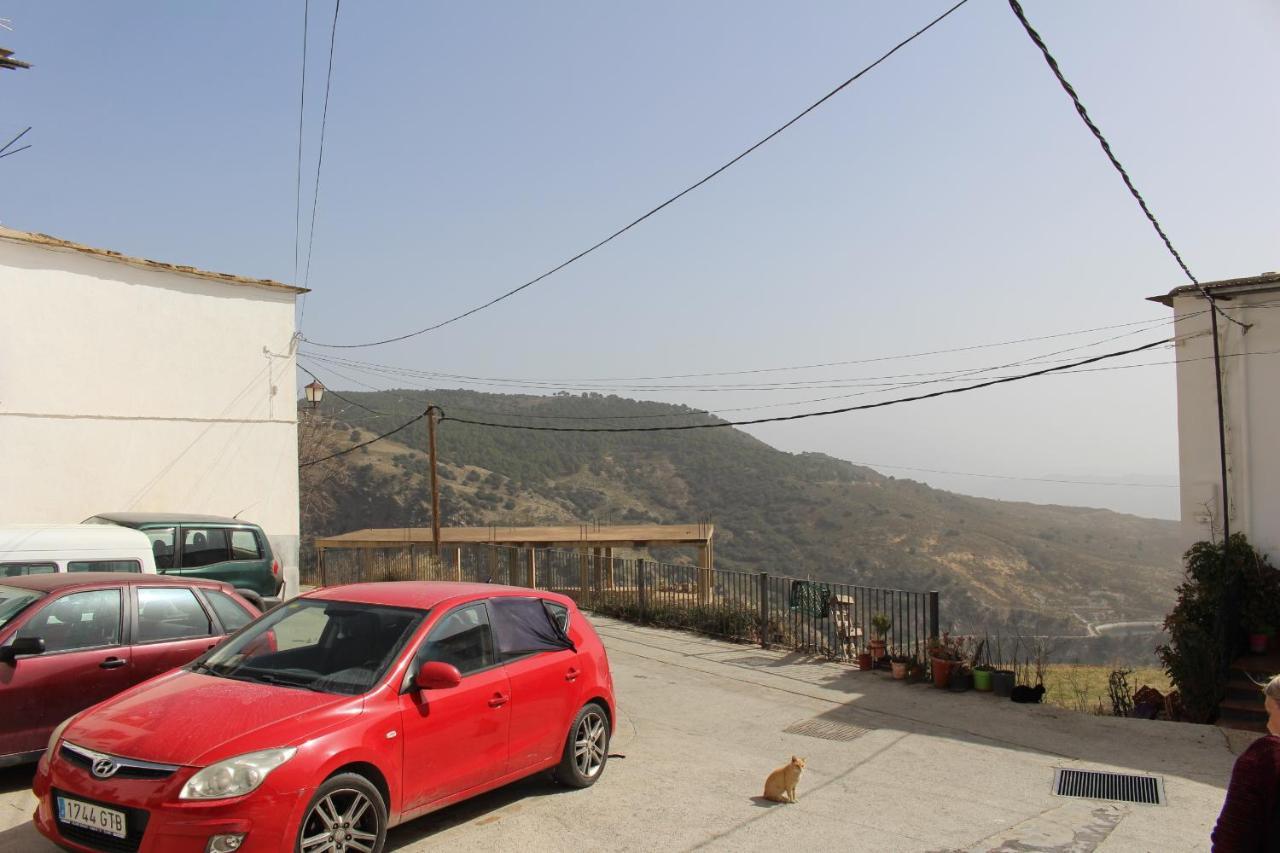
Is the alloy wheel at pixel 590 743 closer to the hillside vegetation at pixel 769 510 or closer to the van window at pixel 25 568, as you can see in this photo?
the van window at pixel 25 568

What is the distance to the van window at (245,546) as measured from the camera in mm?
13641

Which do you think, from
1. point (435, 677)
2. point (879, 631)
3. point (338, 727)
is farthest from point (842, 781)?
point (879, 631)

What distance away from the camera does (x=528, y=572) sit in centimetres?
2206

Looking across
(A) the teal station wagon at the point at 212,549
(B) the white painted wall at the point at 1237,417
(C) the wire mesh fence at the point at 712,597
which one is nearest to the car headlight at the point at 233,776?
(A) the teal station wagon at the point at 212,549

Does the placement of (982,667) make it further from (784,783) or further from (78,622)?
(78,622)

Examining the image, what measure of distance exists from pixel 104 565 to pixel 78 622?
10.3 feet

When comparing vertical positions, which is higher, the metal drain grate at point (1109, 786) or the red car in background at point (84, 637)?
the red car in background at point (84, 637)

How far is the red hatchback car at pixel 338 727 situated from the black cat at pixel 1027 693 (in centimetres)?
611

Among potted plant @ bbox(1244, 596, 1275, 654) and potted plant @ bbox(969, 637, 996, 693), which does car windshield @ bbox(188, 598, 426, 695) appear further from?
potted plant @ bbox(1244, 596, 1275, 654)

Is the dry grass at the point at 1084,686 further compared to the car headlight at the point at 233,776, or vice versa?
the dry grass at the point at 1084,686

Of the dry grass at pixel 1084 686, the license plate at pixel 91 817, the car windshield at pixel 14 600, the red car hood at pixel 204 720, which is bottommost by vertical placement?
the dry grass at pixel 1084 686

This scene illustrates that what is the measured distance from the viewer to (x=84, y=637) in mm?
6836

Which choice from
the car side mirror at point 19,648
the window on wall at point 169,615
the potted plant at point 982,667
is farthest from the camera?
the potted plant at point 982,667

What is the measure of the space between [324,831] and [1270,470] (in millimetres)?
12295
